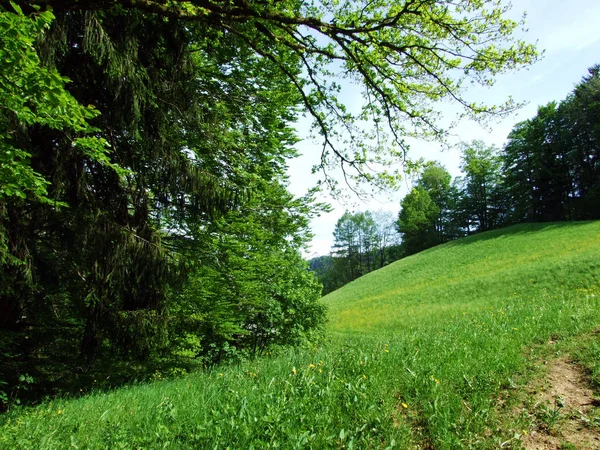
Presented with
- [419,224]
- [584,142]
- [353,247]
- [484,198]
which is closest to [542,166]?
[584,142]

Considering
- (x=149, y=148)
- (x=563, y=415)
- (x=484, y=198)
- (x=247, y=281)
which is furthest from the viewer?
(x=484, y=198)

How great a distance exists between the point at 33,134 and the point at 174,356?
18.6ft

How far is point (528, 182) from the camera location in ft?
152

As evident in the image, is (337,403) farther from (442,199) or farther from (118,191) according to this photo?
(442,199)

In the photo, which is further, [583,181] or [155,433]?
[583,181]

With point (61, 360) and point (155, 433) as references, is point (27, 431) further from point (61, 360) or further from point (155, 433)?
point (61, 360)

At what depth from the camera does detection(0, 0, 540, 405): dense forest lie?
4.41 meters

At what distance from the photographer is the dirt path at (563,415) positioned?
288cm

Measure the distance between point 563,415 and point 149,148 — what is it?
6.54 m

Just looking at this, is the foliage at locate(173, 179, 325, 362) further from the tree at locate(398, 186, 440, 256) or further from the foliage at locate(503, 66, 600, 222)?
the tree at locate(398, 186, 440, 256)

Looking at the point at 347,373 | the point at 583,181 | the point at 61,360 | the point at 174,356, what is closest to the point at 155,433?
the point at 347,373

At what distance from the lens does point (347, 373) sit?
3.87 metres

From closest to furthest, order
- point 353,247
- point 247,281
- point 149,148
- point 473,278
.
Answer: point 149,148
point 247,281
point 473,278
point 353,247

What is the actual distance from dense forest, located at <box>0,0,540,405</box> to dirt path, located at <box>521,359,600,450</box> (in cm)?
460
